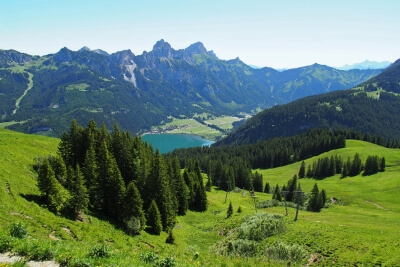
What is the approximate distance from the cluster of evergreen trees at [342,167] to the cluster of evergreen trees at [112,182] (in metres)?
97.3

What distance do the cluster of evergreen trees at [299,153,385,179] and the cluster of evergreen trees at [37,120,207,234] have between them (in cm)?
9727

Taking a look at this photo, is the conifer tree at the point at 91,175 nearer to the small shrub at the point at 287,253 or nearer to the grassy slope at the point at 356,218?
the small shrub at the point at 287,253

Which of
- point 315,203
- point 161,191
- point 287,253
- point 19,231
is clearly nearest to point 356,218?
point 315,203

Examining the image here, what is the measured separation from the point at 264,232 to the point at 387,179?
323 feet

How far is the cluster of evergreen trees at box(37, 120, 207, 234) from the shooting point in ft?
144

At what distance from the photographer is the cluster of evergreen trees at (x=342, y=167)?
139 meters

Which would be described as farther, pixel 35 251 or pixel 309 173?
pixel 309 173

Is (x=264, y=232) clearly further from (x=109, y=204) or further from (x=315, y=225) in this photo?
(x=109, y=204)

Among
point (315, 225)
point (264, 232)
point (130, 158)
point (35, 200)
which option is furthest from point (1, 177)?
point (315, 225)

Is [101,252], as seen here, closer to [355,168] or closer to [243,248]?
[243,248]

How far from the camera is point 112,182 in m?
54.9

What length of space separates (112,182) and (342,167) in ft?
457

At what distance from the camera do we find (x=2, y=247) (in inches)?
644

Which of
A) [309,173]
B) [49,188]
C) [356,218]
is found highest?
[49,188]
